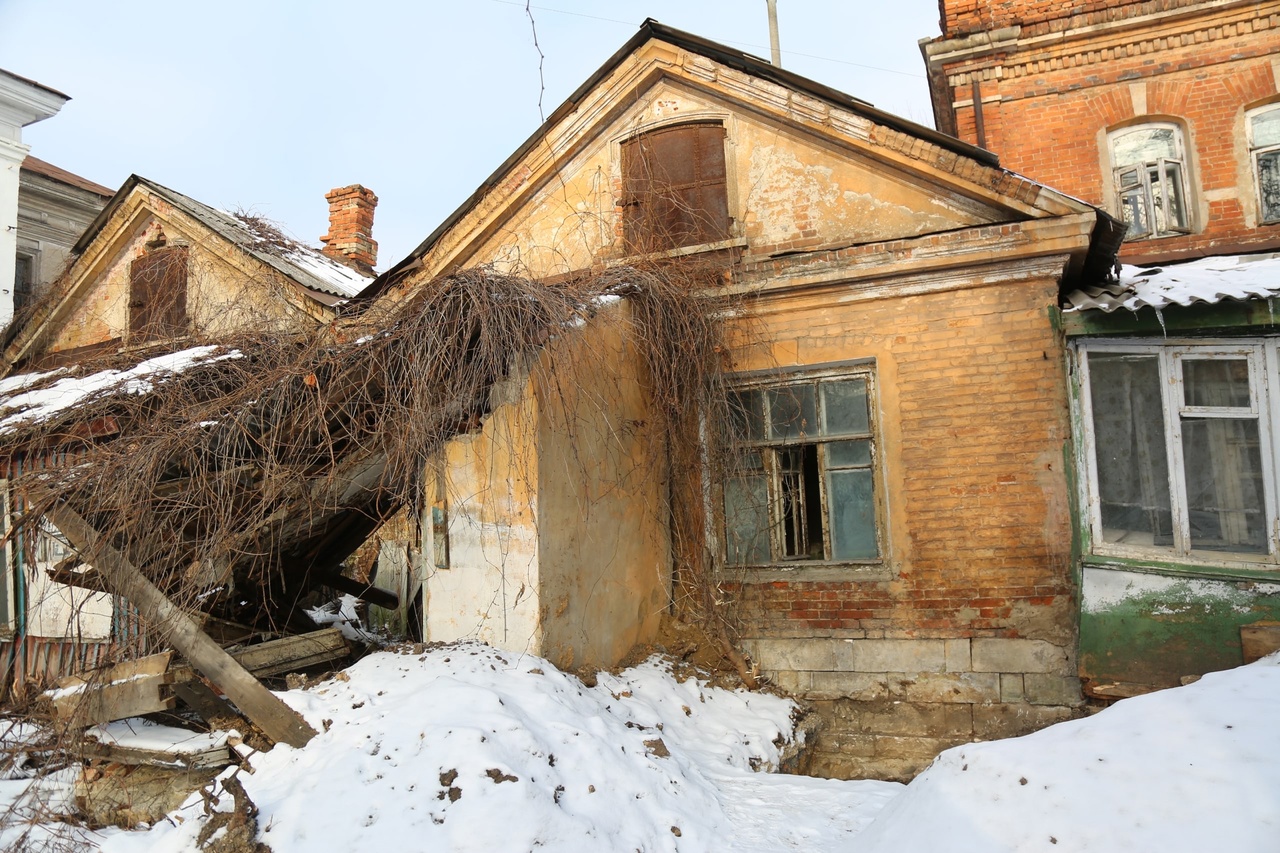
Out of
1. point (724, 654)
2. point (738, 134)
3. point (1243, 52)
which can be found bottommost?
point (724, 654)

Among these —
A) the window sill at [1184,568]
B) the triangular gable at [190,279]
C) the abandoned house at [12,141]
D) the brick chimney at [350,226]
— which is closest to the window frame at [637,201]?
the window sill at [1184,568]

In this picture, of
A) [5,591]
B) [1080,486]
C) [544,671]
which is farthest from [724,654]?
[5,591]

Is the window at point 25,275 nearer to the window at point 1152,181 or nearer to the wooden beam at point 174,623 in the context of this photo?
the wooden beam at point 174,623

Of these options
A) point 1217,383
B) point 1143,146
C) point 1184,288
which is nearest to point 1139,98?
point 1143,146

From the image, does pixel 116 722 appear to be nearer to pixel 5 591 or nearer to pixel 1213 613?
pixel 5 591

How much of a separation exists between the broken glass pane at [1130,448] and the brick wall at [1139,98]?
5214 millimetres

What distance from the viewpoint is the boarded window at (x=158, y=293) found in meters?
10.3

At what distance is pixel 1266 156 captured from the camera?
9.52 meters

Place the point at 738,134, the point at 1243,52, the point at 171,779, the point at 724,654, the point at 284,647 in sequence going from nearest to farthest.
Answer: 1. the point at 171,779
2. the point at 284,647
3. the point at 724,654
4. the point at 738,134
5. the point at 1243,52

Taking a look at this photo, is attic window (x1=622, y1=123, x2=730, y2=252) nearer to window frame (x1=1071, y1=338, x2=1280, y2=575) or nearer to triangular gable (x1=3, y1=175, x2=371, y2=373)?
window frame (x1=1071, y1=338, x2=1280, y2=575)

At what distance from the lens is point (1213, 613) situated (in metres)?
5.16

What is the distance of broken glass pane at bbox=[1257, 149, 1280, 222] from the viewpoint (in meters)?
9.46

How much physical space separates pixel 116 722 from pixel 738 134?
22.1 feet

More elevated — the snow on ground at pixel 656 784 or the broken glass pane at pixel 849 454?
the broken glass pane at pixel 849 454
